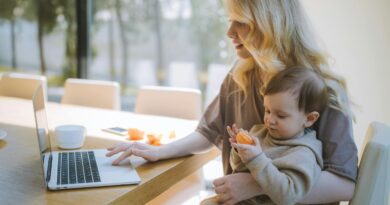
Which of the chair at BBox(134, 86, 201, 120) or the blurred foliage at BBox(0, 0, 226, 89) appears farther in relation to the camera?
the blurred foliage at BBox(0, 0, 226, 89)

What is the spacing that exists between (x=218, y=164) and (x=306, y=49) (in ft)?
6.24

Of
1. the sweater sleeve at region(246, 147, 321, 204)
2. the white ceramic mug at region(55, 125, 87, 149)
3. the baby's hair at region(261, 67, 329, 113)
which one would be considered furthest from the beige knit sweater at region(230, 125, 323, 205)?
the white ceramic mug at region(55, 125, 87, 149)

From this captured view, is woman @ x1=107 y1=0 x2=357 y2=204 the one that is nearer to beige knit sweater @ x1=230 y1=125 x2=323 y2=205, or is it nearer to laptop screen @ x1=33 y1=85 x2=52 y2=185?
beige knit sweater @ x1=230 y1=125 x2=323 y2=205

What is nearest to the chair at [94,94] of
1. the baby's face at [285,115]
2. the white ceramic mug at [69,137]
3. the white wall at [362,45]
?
the white ceramic mug at [69,137]

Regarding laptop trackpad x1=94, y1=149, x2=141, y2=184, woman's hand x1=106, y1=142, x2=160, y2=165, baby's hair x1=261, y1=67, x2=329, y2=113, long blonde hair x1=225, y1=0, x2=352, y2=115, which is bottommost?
laptop trackpad x1=94, y1=149, x2=141, y2=184

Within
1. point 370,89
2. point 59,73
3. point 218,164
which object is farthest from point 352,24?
point 59,73

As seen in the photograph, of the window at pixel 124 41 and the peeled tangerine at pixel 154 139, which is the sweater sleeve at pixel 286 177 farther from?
the window at pixel 124 41

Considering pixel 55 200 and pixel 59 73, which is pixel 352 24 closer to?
pixel 55 200

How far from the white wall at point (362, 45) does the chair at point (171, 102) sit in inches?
42.0

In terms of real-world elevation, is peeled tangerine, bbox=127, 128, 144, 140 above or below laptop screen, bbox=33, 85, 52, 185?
below

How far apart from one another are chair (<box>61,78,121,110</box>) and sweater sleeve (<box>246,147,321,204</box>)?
1.72 metres

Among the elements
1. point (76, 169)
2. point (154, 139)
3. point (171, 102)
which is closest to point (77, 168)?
point (76, 169)

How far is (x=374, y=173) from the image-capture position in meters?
1.03

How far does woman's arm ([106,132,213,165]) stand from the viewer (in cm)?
123
